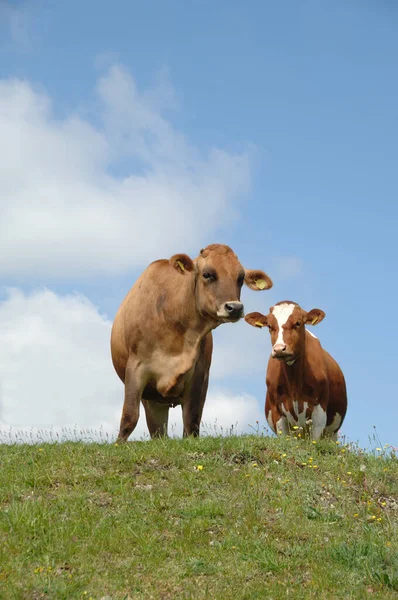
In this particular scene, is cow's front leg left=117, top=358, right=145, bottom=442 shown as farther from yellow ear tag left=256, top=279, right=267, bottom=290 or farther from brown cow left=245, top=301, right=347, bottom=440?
brown cow left=245, top=301, right=347, bottom=440

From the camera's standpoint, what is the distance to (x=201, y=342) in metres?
14.2

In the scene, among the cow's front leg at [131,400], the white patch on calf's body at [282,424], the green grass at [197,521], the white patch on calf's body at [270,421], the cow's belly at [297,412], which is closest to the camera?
the green grass at [197,521]

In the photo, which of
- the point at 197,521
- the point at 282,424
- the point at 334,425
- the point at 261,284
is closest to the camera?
the point at 197,521

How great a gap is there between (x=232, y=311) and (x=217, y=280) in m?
0.64

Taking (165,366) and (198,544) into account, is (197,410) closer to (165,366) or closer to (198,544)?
(165,366)

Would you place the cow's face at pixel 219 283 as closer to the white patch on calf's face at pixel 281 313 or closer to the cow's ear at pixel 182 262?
the cow's ear at pixel 182 262

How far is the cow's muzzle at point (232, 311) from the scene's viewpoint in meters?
12.8

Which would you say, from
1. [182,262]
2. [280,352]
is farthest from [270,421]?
[182,262]

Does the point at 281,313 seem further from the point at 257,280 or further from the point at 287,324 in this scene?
the point at 257,280

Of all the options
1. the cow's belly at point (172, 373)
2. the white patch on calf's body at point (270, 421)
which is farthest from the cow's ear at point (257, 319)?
the cow's belly at point (172, 373)

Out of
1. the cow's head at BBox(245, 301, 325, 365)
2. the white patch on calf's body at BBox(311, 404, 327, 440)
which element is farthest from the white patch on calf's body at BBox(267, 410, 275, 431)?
the cow's head at BBox(245, 301, 325, 365)

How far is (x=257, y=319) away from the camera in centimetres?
1614

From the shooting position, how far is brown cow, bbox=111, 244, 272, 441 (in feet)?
43.6

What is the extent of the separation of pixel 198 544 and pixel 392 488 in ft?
12.6
